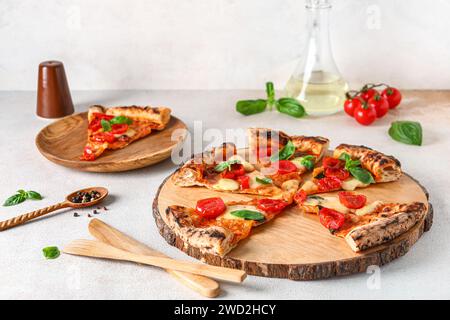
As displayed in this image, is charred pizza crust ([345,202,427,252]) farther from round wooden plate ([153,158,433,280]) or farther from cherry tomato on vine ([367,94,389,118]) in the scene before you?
cherry tomato on vine ([367,94,389,118])

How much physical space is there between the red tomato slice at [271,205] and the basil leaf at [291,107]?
42.0 inches

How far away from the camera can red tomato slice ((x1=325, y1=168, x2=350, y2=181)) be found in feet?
8.06

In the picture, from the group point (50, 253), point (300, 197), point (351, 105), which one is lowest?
point (50, 253)

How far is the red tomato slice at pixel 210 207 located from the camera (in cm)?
222

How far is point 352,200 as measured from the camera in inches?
89.4

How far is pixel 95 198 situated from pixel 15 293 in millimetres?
620

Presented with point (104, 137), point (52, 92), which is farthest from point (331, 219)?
point (52, 92)

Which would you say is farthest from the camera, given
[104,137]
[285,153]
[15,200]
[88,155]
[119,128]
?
[119,128]

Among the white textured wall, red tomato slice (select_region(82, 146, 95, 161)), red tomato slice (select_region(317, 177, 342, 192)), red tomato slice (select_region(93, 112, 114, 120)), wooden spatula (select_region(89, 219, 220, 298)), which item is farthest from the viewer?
the white textured wall

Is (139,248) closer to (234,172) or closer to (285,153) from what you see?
(234,172)

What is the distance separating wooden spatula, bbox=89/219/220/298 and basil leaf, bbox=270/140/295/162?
0.73m

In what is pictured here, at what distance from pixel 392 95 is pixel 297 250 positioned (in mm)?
1620

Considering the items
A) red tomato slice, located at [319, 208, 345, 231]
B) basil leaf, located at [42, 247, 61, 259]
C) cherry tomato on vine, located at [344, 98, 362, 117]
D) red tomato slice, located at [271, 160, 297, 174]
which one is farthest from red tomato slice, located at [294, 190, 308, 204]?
cherry tomato on vine, located at [344, 98, 362, 117]

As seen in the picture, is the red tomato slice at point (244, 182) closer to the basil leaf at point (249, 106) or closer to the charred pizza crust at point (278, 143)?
the charred pizza crust at point (278, 143)
